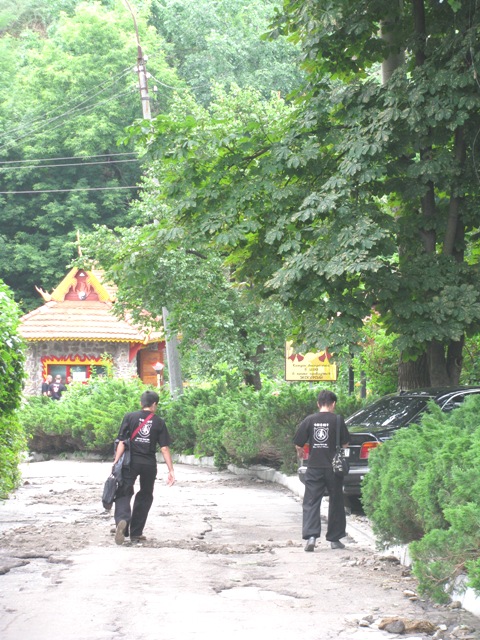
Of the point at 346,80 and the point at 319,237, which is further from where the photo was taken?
the point at 346,80

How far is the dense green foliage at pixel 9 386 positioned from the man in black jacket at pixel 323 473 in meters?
4.09

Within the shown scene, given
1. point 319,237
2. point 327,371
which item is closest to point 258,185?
point 319,237

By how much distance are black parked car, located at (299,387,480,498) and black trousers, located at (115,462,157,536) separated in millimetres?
2044

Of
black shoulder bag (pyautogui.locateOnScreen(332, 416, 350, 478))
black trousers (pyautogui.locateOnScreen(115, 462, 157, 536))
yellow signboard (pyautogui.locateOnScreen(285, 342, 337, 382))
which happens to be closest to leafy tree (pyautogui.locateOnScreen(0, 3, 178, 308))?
yellow signboard (pyautogui.locateOnScreen(285, 342, 337, 382))

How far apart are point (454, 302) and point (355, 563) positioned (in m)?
5.11

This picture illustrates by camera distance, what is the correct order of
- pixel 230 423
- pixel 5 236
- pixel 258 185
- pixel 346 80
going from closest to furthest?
pixel 258 185, pixel 346 80, pixel 230 423, pixel 5 236

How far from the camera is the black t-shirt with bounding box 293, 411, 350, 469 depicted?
468 inches

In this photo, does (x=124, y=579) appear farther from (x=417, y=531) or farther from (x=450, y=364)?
(x=450, y=364)

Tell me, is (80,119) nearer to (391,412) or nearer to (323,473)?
(391,412)

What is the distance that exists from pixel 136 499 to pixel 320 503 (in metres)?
2.10

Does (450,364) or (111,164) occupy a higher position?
(111,164)

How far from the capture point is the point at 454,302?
14.4 m

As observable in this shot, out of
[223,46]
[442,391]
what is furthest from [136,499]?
[223,46]

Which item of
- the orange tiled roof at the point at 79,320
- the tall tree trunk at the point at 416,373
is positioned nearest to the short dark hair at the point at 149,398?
the tall tree trunk at the point at 416,373
